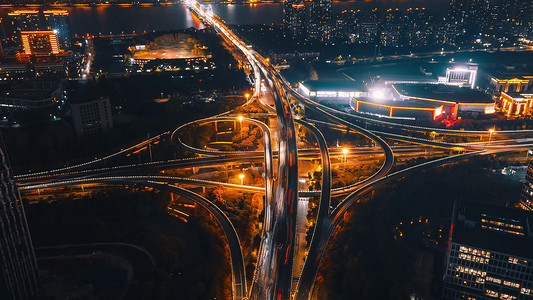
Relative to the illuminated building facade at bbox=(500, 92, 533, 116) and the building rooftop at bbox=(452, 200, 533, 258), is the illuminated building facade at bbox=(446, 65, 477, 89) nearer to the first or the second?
the illuminated building facade at bbox=(500, 92, 533, 116)

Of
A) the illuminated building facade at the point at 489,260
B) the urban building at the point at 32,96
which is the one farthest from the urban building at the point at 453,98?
the urban building at the point at 32,96

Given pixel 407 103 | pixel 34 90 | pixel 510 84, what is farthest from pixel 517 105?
pixel 34 90

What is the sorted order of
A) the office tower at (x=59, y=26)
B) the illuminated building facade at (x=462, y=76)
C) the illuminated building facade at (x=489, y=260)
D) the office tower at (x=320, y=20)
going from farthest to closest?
the office tower at (x=320, y=20)
the office tower at (x=59, y=26)
the illuminated building facade at (x=462, y=76)
the illuminated building facade at (x=489, y=260)

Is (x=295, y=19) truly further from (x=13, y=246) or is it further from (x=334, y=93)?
(x=13, y=246)

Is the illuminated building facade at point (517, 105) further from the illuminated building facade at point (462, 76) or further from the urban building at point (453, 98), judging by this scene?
the illuminated building facade at point (462, 76)

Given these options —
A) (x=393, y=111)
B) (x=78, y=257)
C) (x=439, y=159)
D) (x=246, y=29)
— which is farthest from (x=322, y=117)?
(x=246, y=29)

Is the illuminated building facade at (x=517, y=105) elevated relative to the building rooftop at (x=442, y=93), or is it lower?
lower

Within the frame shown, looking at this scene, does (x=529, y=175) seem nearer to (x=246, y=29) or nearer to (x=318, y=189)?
(x=318, y=189)

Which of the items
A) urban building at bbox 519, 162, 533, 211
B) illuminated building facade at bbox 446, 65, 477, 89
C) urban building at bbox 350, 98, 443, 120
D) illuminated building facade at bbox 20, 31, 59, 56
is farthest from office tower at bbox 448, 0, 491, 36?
illuminated building facade at bbox 20, 31, 59, 56
